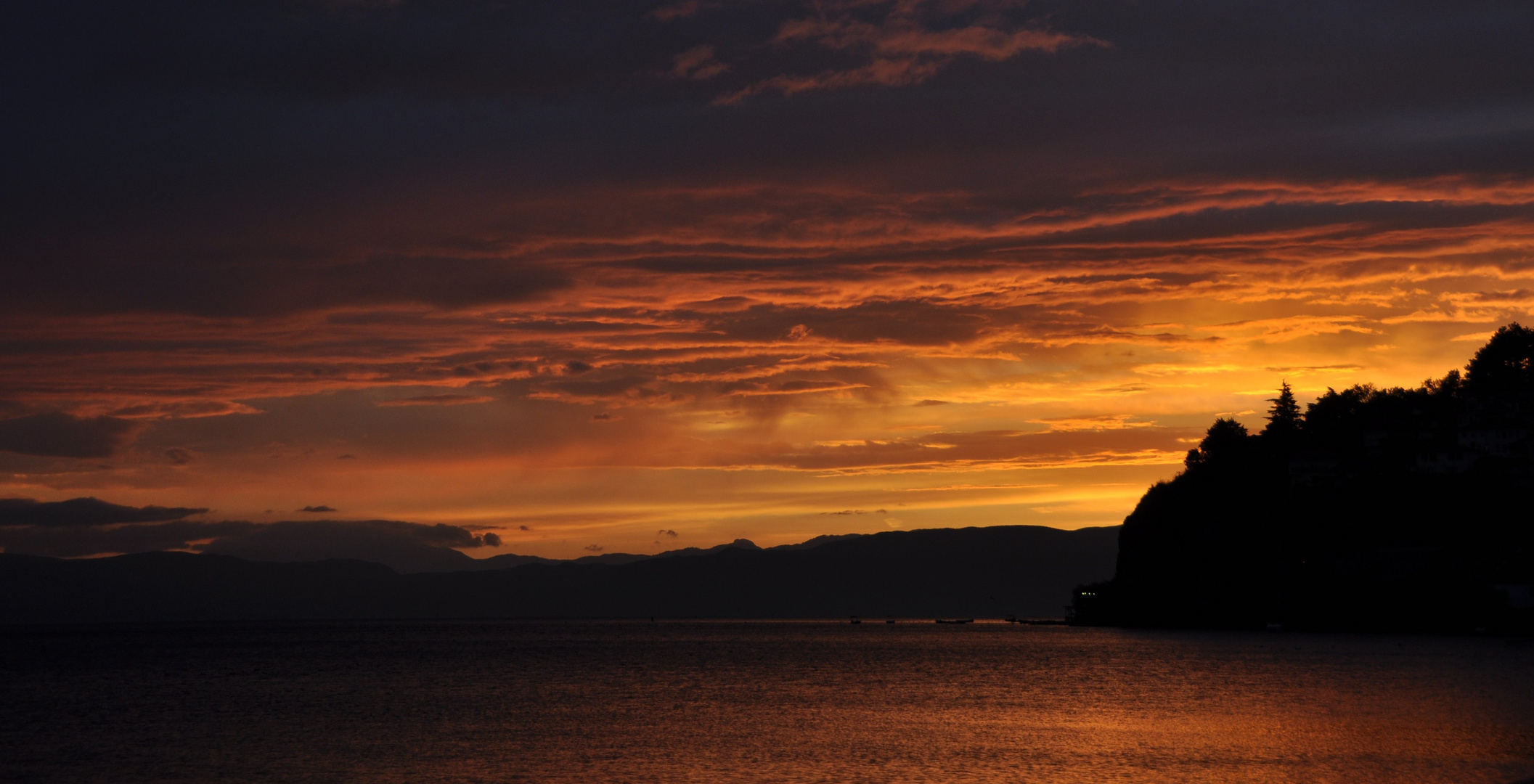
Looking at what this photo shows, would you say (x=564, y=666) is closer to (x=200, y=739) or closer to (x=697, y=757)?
(x=200, y=739)

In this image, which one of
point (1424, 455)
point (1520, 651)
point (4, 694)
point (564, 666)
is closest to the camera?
point (4, 694)

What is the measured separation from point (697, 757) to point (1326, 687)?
2250 inches

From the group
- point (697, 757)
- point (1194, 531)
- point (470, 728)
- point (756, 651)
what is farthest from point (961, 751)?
point (1194, 531)

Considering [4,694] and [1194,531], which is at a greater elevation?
[1194,531]

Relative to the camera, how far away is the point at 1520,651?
124 meters

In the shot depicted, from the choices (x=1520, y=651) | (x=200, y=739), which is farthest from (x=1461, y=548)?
(x=200, y=739)

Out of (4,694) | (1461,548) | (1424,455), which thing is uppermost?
(1424,455)

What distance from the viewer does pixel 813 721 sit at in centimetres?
7819

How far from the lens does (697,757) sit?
62031mm

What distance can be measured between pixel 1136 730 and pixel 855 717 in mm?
18201

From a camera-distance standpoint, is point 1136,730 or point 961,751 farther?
point 1136,730

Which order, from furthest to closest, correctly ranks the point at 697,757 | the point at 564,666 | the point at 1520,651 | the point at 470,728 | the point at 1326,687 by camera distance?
the point at 564,666
the point at 1520,651
the point at 1326,687
the point at 470,728
the point at 697,757

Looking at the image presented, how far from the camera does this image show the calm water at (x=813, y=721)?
5750 centimetres

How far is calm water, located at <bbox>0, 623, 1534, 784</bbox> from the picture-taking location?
189 ft
